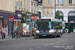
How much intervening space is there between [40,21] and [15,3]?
9315mm

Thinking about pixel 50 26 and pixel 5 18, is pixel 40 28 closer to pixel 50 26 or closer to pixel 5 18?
pixel 50 26

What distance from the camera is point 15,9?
49469 mm

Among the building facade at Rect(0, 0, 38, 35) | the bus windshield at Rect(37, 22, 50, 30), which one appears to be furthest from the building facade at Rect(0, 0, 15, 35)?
the bus windshield at Rect(37, 22, 50, 30)

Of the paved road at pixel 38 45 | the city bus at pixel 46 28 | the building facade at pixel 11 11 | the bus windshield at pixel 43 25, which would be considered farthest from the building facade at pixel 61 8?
the paved road at pixel 38 45

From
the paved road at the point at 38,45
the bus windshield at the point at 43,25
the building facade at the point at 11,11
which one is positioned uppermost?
the building facade at the point at 11,11

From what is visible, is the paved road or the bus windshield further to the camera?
the bus windshield

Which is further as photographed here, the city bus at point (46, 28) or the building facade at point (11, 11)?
the building facade at point (11, 11)

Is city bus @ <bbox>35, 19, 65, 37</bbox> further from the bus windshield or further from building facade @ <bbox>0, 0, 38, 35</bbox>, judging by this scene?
building facade @ <bbox>0, 0, 38, 35</bbox>

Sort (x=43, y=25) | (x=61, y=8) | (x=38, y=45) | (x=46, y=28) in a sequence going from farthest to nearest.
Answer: (x=61, y=8) < (x=43, y=25) < (x=46, y=28) < (x=38, y=45)

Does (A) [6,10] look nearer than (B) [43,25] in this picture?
No

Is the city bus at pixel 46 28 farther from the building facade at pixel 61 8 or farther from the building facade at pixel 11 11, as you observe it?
the building facade at pixel 61 8

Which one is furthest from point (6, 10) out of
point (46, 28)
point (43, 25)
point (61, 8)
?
point (61, 8)

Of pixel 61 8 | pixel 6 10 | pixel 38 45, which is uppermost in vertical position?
pixel 61 8

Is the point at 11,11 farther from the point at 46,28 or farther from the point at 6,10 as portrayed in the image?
the point at 46,28
